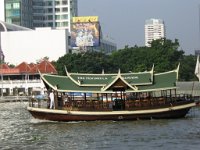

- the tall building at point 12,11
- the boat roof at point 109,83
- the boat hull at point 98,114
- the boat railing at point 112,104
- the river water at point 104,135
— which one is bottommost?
the river water at point 104,135

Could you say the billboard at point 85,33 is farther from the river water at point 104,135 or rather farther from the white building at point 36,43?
the river water at point 104,135

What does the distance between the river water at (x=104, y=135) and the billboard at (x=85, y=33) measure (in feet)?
261

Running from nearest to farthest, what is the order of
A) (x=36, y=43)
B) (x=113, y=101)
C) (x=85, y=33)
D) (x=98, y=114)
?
(x=98, y=114)
(x=113, y=101)
(x=85, y=33)
(x=36, y=43)

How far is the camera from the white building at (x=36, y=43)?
400 ft

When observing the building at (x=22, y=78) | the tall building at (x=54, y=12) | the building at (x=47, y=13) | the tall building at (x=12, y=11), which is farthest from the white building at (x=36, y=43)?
the tall building at (x=54, y=12)

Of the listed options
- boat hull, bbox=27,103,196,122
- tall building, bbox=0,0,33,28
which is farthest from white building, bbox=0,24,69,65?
boat hull, bbox=27,103,196,122

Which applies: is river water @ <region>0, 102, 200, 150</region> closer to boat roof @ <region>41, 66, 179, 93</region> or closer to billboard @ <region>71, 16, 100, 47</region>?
boat roof @ <region>41, 66, 179, 93</region>

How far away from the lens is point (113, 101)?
3806cm

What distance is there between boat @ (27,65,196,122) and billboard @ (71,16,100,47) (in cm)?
7916

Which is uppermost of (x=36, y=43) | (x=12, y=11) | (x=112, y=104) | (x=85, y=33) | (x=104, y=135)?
(x=12, y=11)

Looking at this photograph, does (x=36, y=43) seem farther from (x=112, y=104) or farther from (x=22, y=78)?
(x=112, y=104)

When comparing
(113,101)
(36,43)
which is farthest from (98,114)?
(36,43)

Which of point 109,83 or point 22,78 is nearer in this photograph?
point 109,83

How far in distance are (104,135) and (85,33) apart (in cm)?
8955
